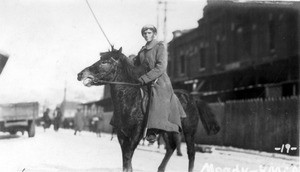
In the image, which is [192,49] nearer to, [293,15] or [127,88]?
[293,15]

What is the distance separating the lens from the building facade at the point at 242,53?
1502 centimetres

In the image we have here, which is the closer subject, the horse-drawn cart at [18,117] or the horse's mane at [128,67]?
the horse's mane at [128,67]

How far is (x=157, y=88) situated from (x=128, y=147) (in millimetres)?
985

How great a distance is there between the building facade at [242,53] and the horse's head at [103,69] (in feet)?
22.2

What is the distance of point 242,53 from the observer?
18656 millimetres

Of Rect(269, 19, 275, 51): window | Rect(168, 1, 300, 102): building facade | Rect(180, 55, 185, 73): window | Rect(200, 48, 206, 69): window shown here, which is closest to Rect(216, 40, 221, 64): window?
Rect(168, 1, 300, 102): building facade

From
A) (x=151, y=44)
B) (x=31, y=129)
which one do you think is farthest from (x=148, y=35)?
(x=31, y=129)

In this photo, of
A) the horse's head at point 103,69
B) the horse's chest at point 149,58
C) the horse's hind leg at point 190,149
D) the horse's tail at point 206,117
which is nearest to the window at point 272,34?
the horse's tail at point 206,117

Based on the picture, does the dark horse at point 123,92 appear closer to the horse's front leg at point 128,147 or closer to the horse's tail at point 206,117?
the horse's front leg at point 128,147

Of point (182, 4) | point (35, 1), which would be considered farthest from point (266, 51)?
point (35, 1)

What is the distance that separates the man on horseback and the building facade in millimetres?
6253

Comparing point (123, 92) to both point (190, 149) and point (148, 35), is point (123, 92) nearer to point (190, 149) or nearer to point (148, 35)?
point (148, 35)

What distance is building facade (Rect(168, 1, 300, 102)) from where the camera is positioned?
15.0 metres

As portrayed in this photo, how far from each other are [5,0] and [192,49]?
51.5 feet
